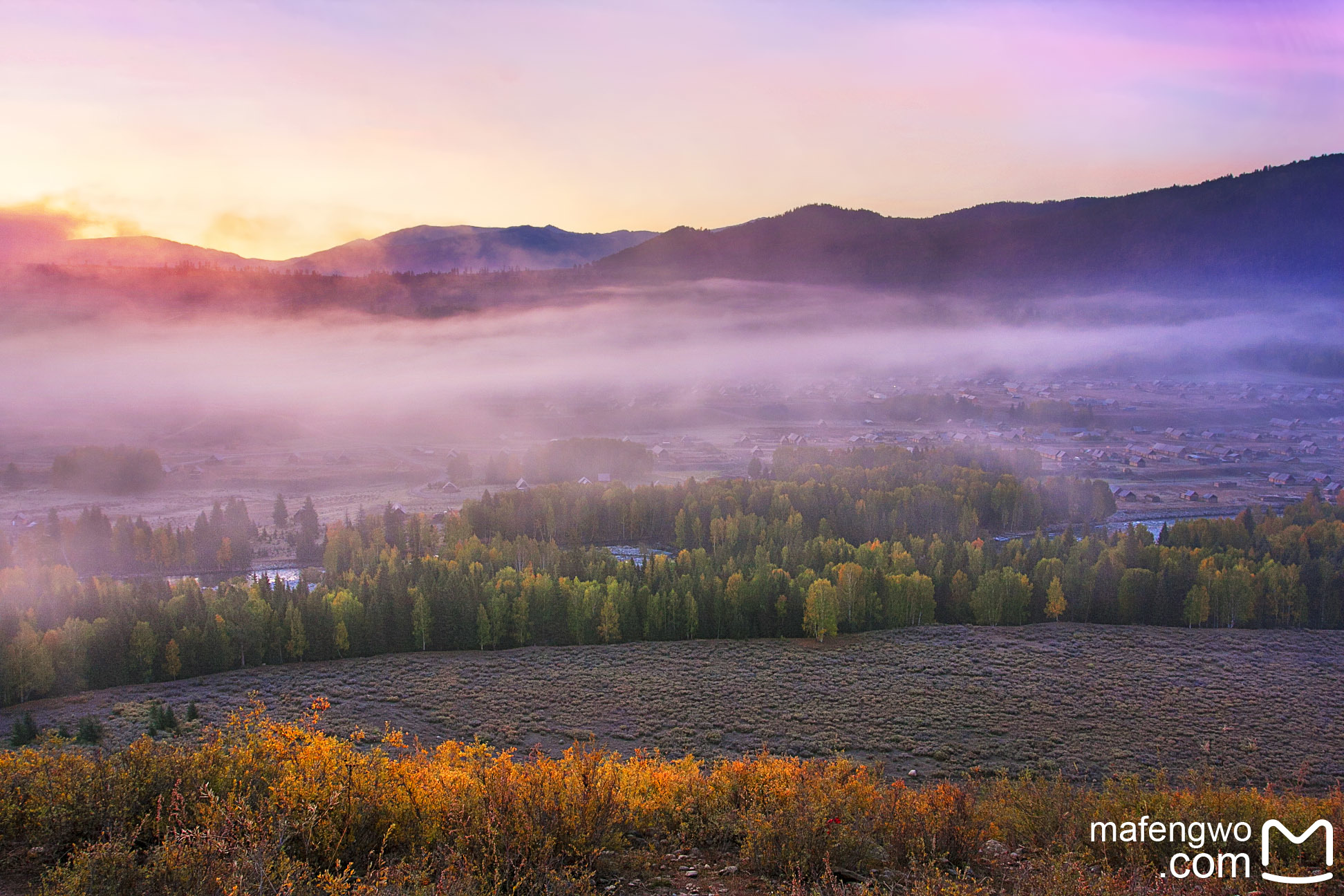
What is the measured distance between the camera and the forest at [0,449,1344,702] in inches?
1596

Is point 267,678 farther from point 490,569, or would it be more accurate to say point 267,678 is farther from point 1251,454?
point 1251,454

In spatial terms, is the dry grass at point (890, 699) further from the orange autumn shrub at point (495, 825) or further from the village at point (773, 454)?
the village at point (773, 454)

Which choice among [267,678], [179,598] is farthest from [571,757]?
[179,598]

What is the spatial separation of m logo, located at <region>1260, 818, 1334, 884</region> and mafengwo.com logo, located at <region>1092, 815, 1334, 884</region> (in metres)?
0.01

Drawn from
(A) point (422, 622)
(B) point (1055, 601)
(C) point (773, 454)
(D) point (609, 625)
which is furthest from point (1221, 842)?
(C) point (773, 454)

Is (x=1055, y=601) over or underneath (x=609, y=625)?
underneath

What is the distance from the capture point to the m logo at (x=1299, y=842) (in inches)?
518

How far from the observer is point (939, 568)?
170 ft

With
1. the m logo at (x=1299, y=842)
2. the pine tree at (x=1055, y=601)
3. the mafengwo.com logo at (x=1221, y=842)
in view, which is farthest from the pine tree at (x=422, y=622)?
the m logo at (x=1299, y=842)

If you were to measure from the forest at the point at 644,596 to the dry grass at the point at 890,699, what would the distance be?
170cm

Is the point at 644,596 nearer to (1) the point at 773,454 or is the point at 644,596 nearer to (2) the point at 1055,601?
(2) the point at 1055,601

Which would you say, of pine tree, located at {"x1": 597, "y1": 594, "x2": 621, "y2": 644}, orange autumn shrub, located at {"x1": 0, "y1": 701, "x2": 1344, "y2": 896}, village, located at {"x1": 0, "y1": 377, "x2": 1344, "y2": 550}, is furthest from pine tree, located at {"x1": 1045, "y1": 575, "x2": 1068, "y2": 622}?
village, located at {"x1": 0, "y1": 377, "x2": 1344, "y2": 550}

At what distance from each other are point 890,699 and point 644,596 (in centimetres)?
1640

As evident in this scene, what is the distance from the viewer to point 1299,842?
1469 cm
